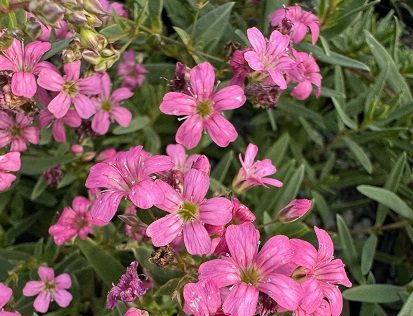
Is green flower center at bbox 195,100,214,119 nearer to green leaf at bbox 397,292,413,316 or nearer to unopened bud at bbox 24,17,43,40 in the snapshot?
unopened bud at bbox 24,17,43,40

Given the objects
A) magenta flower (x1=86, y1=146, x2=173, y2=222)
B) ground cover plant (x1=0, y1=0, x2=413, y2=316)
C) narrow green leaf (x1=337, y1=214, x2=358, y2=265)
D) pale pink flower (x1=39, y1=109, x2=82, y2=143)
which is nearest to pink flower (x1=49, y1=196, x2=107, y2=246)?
ground cover plant (x1=0, y1=0, x2=413, y2=316)

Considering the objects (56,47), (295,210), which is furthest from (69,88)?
(295,210)

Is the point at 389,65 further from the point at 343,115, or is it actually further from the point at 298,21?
the point at 298,21

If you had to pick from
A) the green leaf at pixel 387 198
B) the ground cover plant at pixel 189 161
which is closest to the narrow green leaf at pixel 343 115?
the ground cover plant at pixel 189 161

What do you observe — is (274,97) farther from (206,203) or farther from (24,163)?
(24,163)

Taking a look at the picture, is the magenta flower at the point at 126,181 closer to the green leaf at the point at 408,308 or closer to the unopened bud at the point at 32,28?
the unopened bud at the point at 32,28

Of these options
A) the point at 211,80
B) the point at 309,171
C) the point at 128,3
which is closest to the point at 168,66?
the point at 128,3
